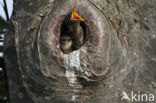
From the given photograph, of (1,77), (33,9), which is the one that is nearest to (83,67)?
(33,9)

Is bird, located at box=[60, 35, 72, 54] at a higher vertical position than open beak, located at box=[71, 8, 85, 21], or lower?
lower

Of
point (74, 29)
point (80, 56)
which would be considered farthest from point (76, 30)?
point (80, 56)

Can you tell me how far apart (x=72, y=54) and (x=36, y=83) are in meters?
0.20

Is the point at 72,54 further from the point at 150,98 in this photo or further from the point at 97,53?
the point at 150,98

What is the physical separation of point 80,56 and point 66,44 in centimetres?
9

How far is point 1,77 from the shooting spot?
5.77ft

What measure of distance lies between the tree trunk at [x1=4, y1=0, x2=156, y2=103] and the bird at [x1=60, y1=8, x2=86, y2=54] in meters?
0.03

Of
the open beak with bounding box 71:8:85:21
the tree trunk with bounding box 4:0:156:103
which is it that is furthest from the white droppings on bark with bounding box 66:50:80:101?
the open beak with bounding box 71:8:85:21

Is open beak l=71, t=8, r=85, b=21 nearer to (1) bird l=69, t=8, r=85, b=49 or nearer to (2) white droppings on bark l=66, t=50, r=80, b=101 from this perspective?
→ (1) bird l=69, t=8, r=85, b=49

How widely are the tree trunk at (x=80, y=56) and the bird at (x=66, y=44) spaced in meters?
Result: 0.03

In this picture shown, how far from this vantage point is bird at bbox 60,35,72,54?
1196 mm

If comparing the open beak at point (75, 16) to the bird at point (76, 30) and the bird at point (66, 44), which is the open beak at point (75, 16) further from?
the bird at point (66, 44)

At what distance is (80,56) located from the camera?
3.78 feet

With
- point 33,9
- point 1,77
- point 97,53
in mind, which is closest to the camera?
point 97,53
